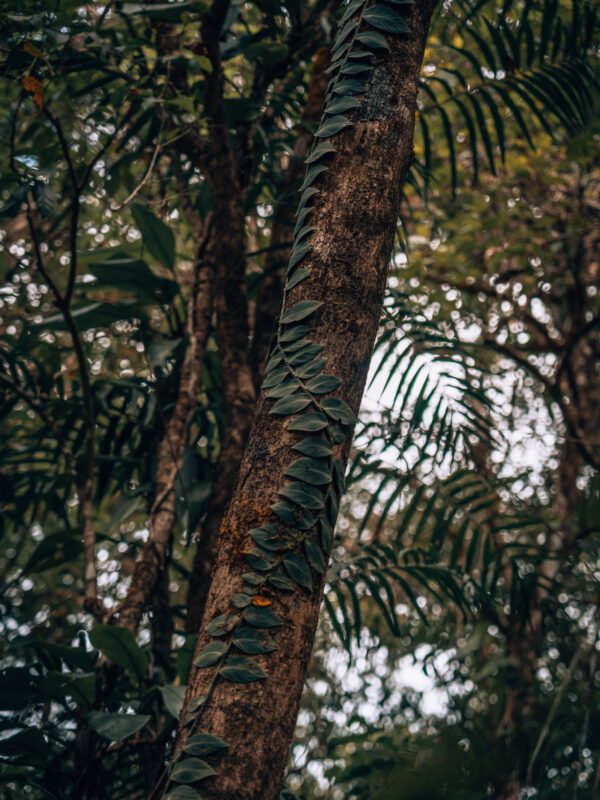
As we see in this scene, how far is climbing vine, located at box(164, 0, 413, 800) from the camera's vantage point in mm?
787

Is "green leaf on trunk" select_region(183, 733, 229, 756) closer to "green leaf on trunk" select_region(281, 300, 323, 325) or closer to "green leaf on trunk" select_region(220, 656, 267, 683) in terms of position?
"green leaf on trunk" select_region(220, 656, 267, 683)

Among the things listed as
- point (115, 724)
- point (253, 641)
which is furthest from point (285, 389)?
point (115, 724)

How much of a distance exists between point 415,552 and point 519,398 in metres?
2.87

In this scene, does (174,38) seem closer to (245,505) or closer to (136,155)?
(136,155)

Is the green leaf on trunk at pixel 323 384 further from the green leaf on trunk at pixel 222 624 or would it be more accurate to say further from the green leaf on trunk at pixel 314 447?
the green leaf on trunk at pixel 222 624

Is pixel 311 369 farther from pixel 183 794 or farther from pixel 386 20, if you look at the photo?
pixel 386 20

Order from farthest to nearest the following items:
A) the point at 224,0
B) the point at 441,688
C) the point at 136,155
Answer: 1. the point at 441,688
2. the point at 136,155
3. the point at 224,0

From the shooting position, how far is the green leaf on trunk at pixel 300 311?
99 cm

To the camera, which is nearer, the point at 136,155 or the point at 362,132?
the point at 362,132

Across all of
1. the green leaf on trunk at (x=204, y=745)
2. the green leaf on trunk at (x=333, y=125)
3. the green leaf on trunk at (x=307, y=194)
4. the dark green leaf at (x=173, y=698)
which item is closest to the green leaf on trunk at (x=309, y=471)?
the green leaf on trunk at (x=204, y=745)

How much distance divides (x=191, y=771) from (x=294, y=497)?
Answer: 348mm

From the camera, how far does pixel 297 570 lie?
33.8 inches

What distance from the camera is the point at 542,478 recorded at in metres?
4.59

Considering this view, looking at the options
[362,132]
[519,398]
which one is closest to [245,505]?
[362,132]
